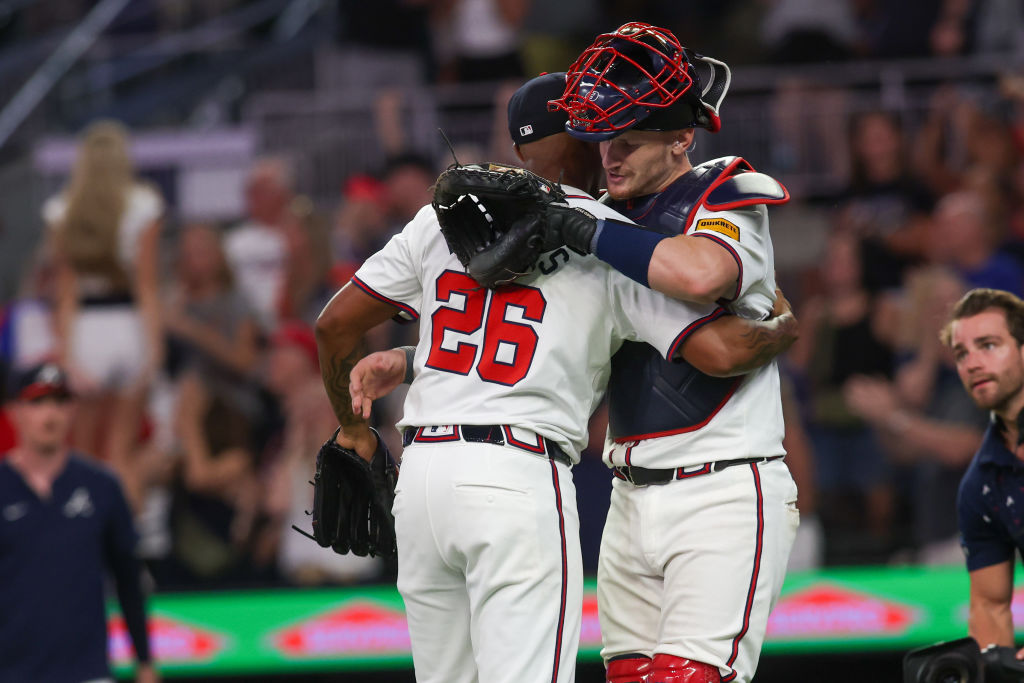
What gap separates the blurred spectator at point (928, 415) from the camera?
7.08 meters

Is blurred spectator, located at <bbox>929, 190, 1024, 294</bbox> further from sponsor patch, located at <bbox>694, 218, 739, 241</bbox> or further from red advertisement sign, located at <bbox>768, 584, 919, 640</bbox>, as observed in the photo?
sponsor patch, located at <bbox>694, 218, 739, 241</bbox>

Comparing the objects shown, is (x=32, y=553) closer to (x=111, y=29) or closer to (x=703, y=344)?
(x=703, y=344)

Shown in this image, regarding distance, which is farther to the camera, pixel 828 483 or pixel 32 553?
pixel 828 483

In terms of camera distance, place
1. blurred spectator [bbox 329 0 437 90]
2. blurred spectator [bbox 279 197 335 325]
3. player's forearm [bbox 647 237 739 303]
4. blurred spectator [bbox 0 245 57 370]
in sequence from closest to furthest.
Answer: player's forearm [bbox 647 237 739 303]
blurred spectator [bbox 0 245 57 370]
blurred spectator [bbox 279 197 335 325]
blurred spectator [bbox 329 0 437 90]

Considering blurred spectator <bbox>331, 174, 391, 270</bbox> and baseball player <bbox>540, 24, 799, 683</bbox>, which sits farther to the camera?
blurred spectator <bbox>331, 174, 391, 270</bbox>

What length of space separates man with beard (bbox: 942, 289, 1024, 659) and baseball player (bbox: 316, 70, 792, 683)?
1.03 metres

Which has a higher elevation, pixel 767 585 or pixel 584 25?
pixel 584 25

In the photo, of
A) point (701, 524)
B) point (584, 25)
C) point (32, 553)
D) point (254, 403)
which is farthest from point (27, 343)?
point (701, 524)

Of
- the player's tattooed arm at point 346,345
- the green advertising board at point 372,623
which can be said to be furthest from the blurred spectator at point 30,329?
the player's tattooed arm at point 346,345

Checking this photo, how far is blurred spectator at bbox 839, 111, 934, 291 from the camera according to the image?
8.00 meters

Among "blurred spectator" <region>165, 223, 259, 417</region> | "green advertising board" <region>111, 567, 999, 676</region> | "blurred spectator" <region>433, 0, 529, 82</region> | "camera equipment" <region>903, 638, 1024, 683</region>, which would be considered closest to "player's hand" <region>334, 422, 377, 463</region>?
"camera equipment" <region>903, 638, 1024, 683</region>

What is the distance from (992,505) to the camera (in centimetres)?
420

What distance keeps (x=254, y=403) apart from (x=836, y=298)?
11.8 ft

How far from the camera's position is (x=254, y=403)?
7.92 metres
